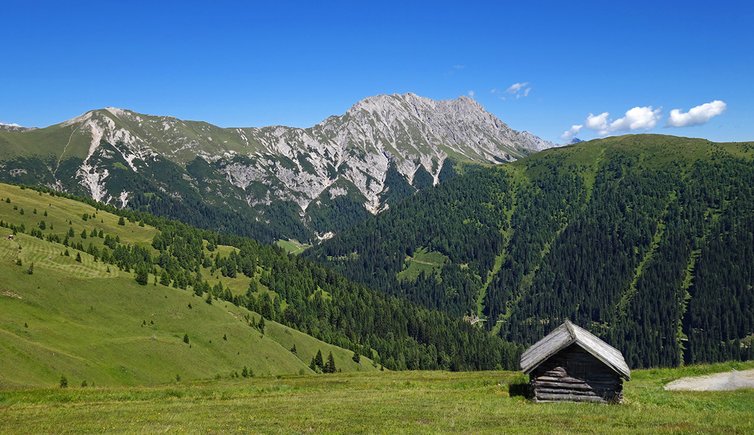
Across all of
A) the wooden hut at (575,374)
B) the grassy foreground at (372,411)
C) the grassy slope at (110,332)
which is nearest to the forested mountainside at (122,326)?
the grassy slope at (110,332)

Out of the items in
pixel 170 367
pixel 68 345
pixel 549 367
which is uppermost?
pixel 549 367

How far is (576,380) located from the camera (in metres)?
33.6

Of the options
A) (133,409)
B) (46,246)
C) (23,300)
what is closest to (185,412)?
(133,409)

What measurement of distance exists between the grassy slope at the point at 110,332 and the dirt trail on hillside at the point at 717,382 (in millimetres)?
66178

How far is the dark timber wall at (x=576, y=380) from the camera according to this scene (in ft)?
109

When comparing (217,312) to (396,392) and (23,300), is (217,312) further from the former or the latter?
(396,392)

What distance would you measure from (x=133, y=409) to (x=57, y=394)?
1147 centimetres

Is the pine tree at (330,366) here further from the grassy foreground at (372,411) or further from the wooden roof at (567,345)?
the wooden roof at (567,345)

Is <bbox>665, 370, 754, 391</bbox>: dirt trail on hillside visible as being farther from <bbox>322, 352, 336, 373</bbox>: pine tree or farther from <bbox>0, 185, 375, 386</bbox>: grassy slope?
<bbox>322, 352, 336, 373</bbox>: pine tree

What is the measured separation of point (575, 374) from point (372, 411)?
13.5m

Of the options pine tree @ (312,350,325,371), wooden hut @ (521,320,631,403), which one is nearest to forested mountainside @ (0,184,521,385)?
pine tree @ (312,350,325,371)

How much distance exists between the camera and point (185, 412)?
31.8 metres

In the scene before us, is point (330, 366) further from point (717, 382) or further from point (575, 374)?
point (575, 374)

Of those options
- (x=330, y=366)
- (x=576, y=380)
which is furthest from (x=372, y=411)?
(x=330, y=366)
